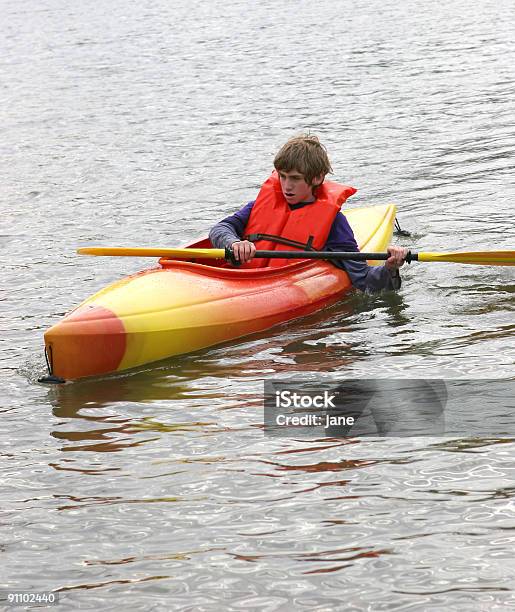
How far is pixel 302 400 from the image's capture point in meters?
5.06

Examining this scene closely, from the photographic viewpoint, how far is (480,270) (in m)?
7.15

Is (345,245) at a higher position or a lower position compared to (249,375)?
higher

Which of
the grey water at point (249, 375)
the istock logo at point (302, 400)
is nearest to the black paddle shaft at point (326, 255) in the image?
the grey water at point (249, 375)

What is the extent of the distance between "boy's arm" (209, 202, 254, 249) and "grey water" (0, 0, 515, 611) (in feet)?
1.99

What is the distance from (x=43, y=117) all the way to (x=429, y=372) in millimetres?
9608

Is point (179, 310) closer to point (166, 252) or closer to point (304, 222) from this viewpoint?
point (166, 252)

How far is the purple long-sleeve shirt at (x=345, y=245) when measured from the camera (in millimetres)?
6324

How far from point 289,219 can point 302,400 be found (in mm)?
1586

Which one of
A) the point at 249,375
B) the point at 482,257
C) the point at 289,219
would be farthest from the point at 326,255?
the point at 249,375

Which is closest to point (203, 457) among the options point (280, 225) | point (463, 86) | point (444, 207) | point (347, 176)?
point (280, 225)
